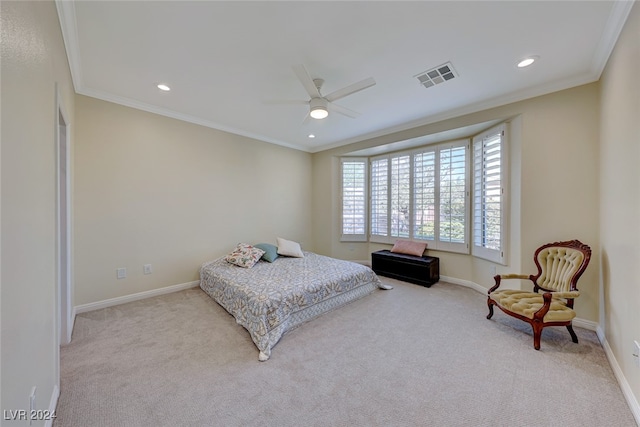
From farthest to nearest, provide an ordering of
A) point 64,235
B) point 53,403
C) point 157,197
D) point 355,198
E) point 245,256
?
point 355,198 < point 245,256 < point 157,197 < point 64,235 < point 53,403

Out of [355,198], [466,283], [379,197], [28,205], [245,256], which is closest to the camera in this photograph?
[28,205]

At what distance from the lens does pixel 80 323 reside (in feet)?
8.89

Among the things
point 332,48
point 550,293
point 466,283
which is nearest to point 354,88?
point 332,48

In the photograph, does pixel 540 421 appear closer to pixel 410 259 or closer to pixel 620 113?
pixel 620 113

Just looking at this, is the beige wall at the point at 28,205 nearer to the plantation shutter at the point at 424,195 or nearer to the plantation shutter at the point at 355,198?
the plantation shutter at the point at 355,198

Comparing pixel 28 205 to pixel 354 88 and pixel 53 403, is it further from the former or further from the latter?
pixel 354 88

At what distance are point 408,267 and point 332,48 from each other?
353 cm

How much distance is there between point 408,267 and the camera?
→ 4336mm

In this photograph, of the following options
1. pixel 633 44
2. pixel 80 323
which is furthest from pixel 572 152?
pixel 80 323

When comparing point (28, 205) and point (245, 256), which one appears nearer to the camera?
point (28, 205)

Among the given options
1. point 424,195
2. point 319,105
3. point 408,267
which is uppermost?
point 319,105

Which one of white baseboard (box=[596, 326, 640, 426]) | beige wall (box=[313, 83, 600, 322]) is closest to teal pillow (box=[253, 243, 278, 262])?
beige wall (box=[313, 83, 600, 322])

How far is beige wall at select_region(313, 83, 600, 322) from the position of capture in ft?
8.75

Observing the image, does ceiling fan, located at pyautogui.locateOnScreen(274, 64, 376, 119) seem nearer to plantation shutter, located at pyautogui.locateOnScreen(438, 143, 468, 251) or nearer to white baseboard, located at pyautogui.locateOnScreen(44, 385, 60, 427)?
plantation shutter, located at pyautogui.locateOnScreen(438, 143, 468, 251)
